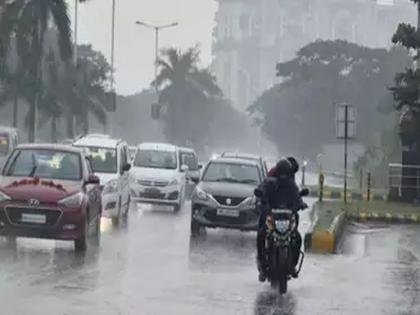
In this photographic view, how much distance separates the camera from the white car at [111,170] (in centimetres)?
2398

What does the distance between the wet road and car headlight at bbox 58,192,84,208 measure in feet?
2.44

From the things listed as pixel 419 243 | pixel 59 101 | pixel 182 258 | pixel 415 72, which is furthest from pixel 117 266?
pixel 59 101

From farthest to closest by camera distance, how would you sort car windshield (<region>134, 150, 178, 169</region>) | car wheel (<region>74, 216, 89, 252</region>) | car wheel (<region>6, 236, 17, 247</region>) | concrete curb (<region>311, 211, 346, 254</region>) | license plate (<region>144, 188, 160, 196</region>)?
car windshield (<region>134, 150, 178, 169</region>)
license plate (<region>144, 188, 160, 196</region>)
concrete curb (<region>311, 211, 346, 254</region>)
car wheel (<region>6, 236, 17, 247</region>)
car wheel (<region>74, 216, 89, 252</region>)

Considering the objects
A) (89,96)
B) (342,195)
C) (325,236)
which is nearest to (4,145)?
(342,195)

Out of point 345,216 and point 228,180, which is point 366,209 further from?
point 228,180

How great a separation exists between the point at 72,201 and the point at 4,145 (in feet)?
64.5

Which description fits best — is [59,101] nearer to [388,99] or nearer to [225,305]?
[388,99]

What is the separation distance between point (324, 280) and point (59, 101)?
183 ft

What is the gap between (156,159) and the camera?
3362 centimetres

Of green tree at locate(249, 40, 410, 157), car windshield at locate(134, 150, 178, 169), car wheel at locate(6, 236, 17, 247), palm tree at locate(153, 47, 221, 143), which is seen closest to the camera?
car wheel at locate(6, 236, 17, 247)

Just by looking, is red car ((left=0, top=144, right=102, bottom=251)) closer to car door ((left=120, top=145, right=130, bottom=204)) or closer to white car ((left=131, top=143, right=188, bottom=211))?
car door ((left=120, top=145, right=130, bottom=204))

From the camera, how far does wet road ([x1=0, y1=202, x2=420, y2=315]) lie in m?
11.9

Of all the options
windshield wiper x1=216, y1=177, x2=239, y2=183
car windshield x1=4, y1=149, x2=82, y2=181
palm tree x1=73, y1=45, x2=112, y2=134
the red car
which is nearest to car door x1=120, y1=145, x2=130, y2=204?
windshield wiper x1=216, y1=177, x2=239, y2=183

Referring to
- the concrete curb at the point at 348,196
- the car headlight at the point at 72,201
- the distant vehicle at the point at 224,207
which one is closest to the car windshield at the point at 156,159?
the concrete curb at the point at 348,196
